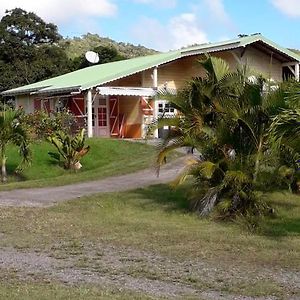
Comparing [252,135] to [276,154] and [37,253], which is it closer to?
[276,154]

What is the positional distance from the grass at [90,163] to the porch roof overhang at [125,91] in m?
2.73

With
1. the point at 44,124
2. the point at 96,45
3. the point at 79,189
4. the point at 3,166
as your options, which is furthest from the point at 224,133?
the point at 96,45

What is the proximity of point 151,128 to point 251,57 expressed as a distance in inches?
746

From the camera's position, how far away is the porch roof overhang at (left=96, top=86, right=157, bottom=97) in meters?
28.1

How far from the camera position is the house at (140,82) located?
28750 mm

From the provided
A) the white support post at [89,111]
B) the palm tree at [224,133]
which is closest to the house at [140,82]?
the white support post at [89,111]

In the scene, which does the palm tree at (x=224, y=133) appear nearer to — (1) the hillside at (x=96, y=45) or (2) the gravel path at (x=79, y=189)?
(2) the gravel path at (x=79, y=189)

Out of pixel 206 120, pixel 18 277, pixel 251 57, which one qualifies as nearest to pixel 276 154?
pixel 206 120

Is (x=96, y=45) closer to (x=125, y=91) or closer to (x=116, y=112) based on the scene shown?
(x=116, y=112)

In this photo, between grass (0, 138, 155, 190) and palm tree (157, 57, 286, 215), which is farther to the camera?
grass (0, 138, 155, 190)

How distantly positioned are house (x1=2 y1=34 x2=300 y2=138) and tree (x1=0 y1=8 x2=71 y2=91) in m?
14.2

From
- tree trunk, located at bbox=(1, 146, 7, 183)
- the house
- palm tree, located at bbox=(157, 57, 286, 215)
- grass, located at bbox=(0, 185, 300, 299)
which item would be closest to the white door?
the house

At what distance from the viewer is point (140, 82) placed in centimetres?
3139

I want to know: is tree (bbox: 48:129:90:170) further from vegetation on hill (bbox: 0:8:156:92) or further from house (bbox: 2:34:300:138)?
vegetation on hill (bbox: 0:8:156:92)
